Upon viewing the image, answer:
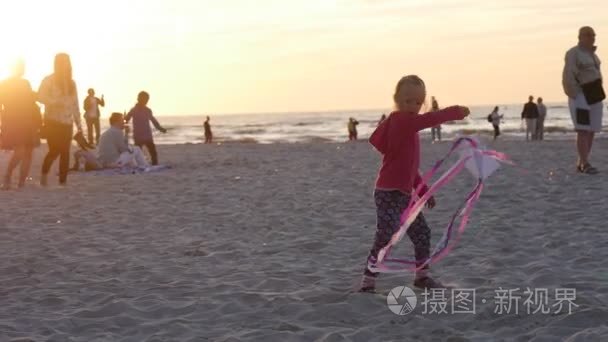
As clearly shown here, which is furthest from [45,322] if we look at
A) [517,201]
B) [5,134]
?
[5,134]

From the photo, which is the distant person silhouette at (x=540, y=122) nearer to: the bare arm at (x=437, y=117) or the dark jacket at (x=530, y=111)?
the dark jacket at (x=530, y=111)

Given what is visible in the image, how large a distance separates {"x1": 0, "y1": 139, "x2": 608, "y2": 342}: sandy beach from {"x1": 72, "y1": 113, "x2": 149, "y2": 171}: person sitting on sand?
417cm

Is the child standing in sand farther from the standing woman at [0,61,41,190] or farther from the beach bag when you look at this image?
the standing woman at [0,61,41,190]

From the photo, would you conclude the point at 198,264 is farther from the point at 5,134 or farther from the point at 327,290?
the point at 5,134

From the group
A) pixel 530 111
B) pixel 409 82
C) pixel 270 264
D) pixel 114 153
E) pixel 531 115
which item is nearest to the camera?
pixel 409 82

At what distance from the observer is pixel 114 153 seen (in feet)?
50.6

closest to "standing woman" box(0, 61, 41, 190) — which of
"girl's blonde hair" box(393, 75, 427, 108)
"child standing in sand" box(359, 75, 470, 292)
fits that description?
"child standing in sand" box(359, 75, 470, 292)

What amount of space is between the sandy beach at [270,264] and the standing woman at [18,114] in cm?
93

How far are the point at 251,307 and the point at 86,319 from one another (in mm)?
1053

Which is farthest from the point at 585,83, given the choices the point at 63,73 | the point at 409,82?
the point at 63,73

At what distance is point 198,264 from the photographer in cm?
595

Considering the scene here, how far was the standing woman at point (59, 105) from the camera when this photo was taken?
11.3 metres

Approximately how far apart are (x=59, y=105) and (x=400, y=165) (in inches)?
319

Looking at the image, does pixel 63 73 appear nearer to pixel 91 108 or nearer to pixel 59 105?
pixel 59 105
